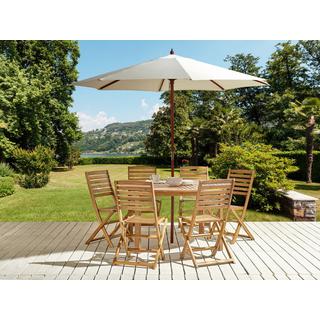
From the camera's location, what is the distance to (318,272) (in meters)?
4.09

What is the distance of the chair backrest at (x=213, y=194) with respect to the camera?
165 inches

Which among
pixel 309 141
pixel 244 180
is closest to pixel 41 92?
pixel 309 141

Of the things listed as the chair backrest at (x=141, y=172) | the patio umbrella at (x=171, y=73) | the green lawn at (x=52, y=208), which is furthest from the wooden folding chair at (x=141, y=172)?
the green lawn at (x=52, y=208)

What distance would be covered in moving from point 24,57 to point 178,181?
1785 cm

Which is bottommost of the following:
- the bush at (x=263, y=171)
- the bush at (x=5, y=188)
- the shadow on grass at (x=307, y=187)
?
the shadow on grass at (x=307, y=187)

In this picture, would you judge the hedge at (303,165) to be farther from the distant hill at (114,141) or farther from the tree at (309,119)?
the distant hill at (114,141)

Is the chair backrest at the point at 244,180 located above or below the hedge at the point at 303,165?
above

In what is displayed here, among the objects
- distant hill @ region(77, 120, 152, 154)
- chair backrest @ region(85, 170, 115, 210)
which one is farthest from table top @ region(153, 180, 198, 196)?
distant hill @ region(77, 120, 152, 154)

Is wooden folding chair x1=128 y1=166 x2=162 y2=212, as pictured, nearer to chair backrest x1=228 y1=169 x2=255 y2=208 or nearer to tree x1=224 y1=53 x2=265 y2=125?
chair backrest x1=228 y1=169 x2=255 y2=208

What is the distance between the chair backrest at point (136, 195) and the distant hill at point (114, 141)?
77.8ft

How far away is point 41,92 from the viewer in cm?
1933

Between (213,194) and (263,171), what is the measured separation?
165 inches
